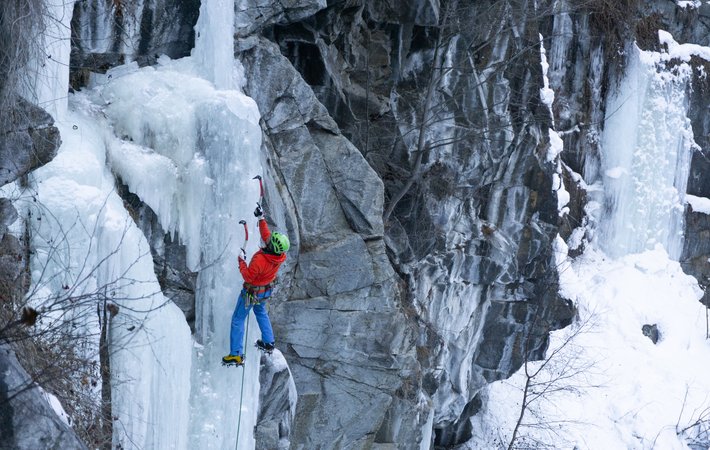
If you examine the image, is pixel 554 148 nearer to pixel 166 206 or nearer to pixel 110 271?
pixel 166 206

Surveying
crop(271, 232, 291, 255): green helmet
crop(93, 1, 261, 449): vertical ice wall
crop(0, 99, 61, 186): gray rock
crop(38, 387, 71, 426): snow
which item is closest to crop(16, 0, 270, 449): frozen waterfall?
crop(93, 1, 261, 449): vertical ice wall

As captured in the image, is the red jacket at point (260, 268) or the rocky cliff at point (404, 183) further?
the rocky cliff at point (404, 183)

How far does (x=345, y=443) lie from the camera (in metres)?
10.3

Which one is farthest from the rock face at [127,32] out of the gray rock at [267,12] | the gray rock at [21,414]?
the gray rock at [21,414]

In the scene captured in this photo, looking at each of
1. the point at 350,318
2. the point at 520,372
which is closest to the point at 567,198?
the point at 520,372

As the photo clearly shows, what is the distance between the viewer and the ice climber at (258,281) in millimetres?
7516

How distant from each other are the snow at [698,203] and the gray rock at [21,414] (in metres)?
15.8

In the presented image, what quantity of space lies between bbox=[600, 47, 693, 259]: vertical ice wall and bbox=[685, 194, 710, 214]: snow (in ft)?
1.10

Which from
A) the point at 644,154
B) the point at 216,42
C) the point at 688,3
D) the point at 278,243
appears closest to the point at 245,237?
the point at 278,243

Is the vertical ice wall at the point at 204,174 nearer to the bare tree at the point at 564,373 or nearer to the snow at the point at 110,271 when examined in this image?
the snow at the point at 110,271

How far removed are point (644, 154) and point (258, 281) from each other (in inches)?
458

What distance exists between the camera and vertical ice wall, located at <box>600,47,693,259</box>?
16.8 m

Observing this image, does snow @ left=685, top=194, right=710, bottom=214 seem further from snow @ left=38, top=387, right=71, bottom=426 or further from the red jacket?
snow @ left=38, top=387, right=71, bottom=426

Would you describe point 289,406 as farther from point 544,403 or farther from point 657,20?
point 657,20
